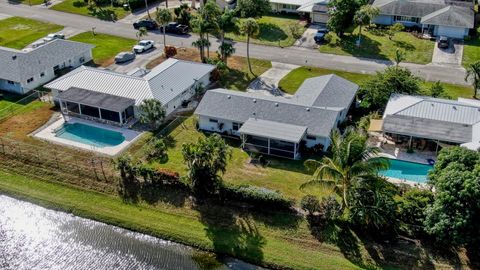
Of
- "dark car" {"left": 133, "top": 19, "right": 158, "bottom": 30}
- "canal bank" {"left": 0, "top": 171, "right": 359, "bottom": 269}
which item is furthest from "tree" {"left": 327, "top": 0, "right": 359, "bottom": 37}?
"canal bank" {"left": 0, "top": 171, "right": 359, "bottom": 269}

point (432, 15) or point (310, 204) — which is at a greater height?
point (432, 15)

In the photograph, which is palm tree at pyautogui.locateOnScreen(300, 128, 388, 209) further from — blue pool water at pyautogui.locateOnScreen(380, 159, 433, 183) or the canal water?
blue pool water at pyautogui.locateOnScreen(380, 159, 433, 183)

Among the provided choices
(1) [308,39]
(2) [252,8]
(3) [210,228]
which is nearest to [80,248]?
(3) [210,228]

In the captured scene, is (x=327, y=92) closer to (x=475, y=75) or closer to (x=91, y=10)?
(x=475, y=75)

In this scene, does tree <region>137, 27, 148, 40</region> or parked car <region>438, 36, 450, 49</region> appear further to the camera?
tree <region>137, 27, 148, 40</region>

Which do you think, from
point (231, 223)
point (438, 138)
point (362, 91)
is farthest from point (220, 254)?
point (362, 91)

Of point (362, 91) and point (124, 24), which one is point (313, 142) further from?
point (124, 24)
